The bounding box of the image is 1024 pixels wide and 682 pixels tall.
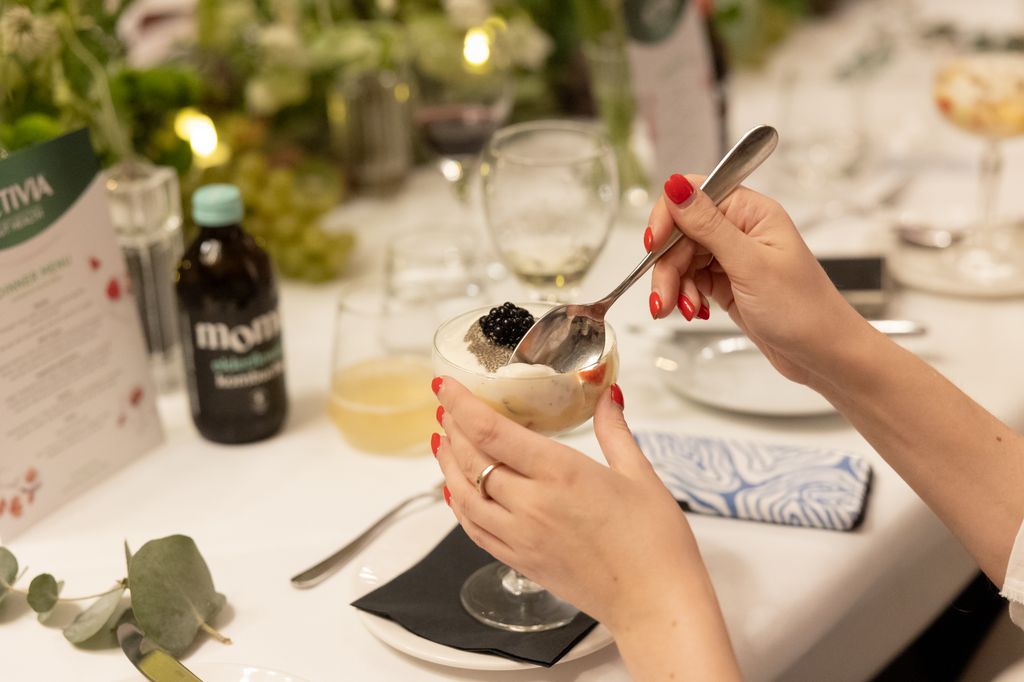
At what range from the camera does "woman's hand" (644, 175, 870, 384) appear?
91cm

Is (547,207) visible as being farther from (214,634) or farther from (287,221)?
(214,634)

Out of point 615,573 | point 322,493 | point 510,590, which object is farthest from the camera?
point 322,493

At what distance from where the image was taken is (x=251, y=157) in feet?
5.07

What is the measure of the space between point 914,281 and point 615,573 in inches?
34.9

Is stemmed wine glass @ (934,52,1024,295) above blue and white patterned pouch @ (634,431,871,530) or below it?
above

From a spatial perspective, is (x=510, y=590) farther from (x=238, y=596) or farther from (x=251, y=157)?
(x=251, y=157)

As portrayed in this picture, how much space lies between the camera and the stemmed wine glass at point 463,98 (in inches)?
63.7

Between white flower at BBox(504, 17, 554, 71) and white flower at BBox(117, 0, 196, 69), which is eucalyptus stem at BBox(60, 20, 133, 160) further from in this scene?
white flower at BBox(504, 17, 554, 71)

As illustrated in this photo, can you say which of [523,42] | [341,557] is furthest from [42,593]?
[523,42]

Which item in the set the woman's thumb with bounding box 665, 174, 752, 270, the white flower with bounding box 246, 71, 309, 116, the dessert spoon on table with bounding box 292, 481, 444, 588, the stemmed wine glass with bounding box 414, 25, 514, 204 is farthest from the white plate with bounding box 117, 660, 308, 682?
the white flower with bounding box 246, 71, 309, 116

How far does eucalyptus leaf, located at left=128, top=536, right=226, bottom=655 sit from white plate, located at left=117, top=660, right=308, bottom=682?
41 mm

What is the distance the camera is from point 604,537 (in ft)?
2.46

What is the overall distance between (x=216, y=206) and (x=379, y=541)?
356mm

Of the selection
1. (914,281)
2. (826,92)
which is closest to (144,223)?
(914,281)
